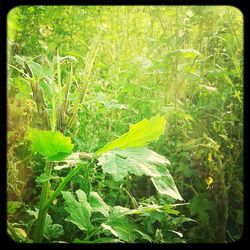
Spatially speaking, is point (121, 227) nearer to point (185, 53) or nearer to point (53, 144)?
point (53, 144)

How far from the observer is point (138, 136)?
101 centimetres

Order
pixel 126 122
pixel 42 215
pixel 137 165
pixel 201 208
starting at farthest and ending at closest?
pixel 126 122
pixel 201 208
pixel 42 215
pixel 137 165

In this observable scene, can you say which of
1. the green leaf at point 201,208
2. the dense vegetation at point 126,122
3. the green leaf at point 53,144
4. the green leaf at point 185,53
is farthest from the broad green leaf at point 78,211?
the green leaf at point 185,53

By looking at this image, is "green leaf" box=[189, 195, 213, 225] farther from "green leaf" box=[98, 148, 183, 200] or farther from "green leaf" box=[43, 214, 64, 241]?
"green leaf" box=[43, 214, 64, 241]

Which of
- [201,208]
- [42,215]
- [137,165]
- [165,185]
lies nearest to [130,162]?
[137,165]

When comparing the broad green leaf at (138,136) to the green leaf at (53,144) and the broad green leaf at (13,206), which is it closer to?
the green leaf at (53,144)

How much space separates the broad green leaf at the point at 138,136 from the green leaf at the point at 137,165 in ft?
0.05

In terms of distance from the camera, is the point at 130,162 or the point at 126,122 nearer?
the point at 130,162

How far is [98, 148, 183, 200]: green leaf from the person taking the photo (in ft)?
2.99

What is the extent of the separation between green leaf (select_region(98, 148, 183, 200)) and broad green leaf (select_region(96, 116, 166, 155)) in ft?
0.05

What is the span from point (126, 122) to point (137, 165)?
20.0 inches

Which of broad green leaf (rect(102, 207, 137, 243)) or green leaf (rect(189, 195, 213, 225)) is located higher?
broad green leaf (rect(102, 207, 137, 243))

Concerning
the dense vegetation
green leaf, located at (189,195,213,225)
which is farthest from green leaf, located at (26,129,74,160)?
green leaf, located at (189,195,213,225)

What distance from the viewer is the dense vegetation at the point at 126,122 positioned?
3.46 feet
